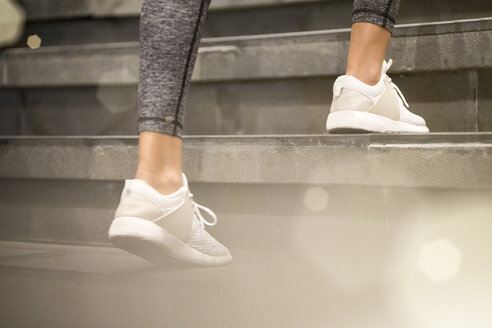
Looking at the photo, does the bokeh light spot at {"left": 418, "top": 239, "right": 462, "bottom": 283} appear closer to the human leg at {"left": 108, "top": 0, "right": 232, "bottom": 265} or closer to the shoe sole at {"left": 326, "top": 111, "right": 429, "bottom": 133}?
the shoe sole at {"left": 326, "top": 111, "right": 429, "bottom": 133}

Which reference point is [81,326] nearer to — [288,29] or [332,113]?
[332,113]

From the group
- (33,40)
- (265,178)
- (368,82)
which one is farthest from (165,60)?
(33,40)

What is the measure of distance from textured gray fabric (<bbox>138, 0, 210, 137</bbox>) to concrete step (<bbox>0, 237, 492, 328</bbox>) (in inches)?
14.2

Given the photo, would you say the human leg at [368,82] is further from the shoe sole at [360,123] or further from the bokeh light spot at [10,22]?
the bokeh light spot at [10,22]

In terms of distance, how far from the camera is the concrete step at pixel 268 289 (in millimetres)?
1046

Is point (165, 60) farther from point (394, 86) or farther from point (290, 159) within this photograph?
point (394, 86)

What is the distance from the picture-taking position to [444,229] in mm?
1438

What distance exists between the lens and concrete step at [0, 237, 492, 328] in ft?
3.43

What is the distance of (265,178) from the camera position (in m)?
1.67

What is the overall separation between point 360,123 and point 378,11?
0.98ft

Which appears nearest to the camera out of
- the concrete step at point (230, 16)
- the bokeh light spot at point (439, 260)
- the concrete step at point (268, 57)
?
the bokeh light spot at point (439, 260)

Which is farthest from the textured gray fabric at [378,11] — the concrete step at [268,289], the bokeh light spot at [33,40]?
the bokeh light spot at [33,40]

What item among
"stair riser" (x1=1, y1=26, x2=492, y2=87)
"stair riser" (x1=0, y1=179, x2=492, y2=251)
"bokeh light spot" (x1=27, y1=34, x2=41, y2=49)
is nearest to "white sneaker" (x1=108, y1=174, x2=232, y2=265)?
"stair riser" (x1=0, y1=179, x2=492, y2=251)

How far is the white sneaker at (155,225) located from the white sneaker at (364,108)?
0.48 meters
